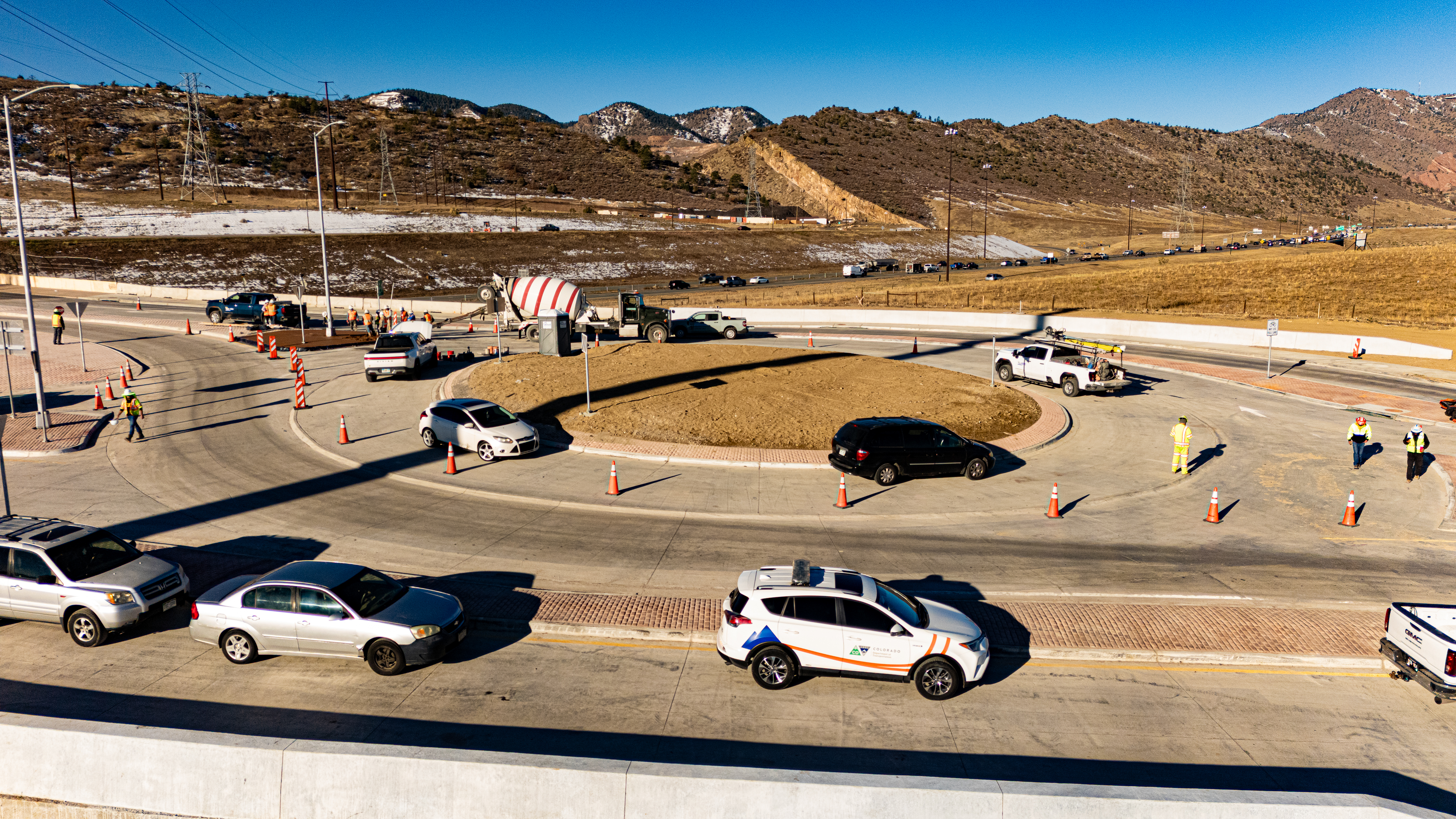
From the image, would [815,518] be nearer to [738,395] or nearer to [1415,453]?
[738,395]

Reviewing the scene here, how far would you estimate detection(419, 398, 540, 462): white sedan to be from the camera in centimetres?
2256

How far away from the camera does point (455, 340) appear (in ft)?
152

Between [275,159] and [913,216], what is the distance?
109925mm

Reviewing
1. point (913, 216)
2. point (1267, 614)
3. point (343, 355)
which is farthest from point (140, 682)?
point (913, 216)

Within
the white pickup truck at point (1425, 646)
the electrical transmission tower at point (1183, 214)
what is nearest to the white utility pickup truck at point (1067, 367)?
the white pickup truck at point (1425, 646)

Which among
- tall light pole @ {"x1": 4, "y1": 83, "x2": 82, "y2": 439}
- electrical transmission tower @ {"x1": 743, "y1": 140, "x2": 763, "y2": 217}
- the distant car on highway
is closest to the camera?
the distant car on highway

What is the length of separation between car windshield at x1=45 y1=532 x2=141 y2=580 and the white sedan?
9.73 meters

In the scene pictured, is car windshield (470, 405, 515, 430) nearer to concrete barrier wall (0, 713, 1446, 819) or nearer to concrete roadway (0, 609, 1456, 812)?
concrete roadway (0, 609, 1456, 812)

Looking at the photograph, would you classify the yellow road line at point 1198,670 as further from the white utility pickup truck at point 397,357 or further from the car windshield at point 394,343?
the car windshield at point 394,343

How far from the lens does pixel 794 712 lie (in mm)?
10609

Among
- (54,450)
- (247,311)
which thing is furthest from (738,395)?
(247,311)

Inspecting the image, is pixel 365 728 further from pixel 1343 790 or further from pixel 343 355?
pixel 343 355

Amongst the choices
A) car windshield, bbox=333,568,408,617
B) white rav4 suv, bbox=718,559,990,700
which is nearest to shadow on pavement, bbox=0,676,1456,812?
white rav4 suv, bbox=718,559,990,700

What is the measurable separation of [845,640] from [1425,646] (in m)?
7.83
